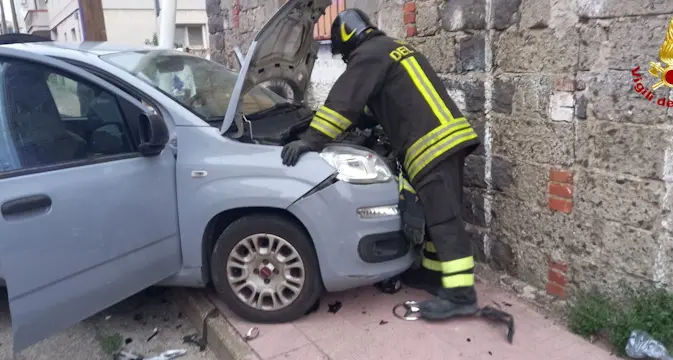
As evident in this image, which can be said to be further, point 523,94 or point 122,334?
point 122,334

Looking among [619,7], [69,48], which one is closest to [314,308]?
[69,48]

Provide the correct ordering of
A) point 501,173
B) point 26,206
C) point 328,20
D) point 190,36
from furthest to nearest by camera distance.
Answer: point 190,36 < point 328,20 < point 501,173 < point 26,206

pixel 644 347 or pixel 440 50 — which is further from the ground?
pixel 440 50

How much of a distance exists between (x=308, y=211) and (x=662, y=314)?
1.97 meters

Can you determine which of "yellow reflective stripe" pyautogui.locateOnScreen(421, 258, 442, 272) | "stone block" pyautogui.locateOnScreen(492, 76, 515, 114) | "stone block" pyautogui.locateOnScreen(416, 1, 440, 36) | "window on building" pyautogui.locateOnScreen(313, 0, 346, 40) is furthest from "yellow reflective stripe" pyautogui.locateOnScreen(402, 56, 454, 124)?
"window on building" pyautogui.locateOnScreen(313, 0, 346, 40)

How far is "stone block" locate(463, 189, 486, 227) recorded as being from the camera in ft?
13.2

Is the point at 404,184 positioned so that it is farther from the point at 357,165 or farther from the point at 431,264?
the point at 431,264

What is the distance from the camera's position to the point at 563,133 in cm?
336

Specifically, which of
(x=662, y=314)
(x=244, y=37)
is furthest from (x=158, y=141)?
(x=244, y=37)

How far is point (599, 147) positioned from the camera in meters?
3.16

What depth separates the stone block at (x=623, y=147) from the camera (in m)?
2.87

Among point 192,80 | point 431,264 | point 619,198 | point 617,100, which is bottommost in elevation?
point 431,264

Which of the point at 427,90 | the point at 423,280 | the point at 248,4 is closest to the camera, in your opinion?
the point at 427,90

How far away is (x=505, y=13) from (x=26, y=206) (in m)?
3.07
